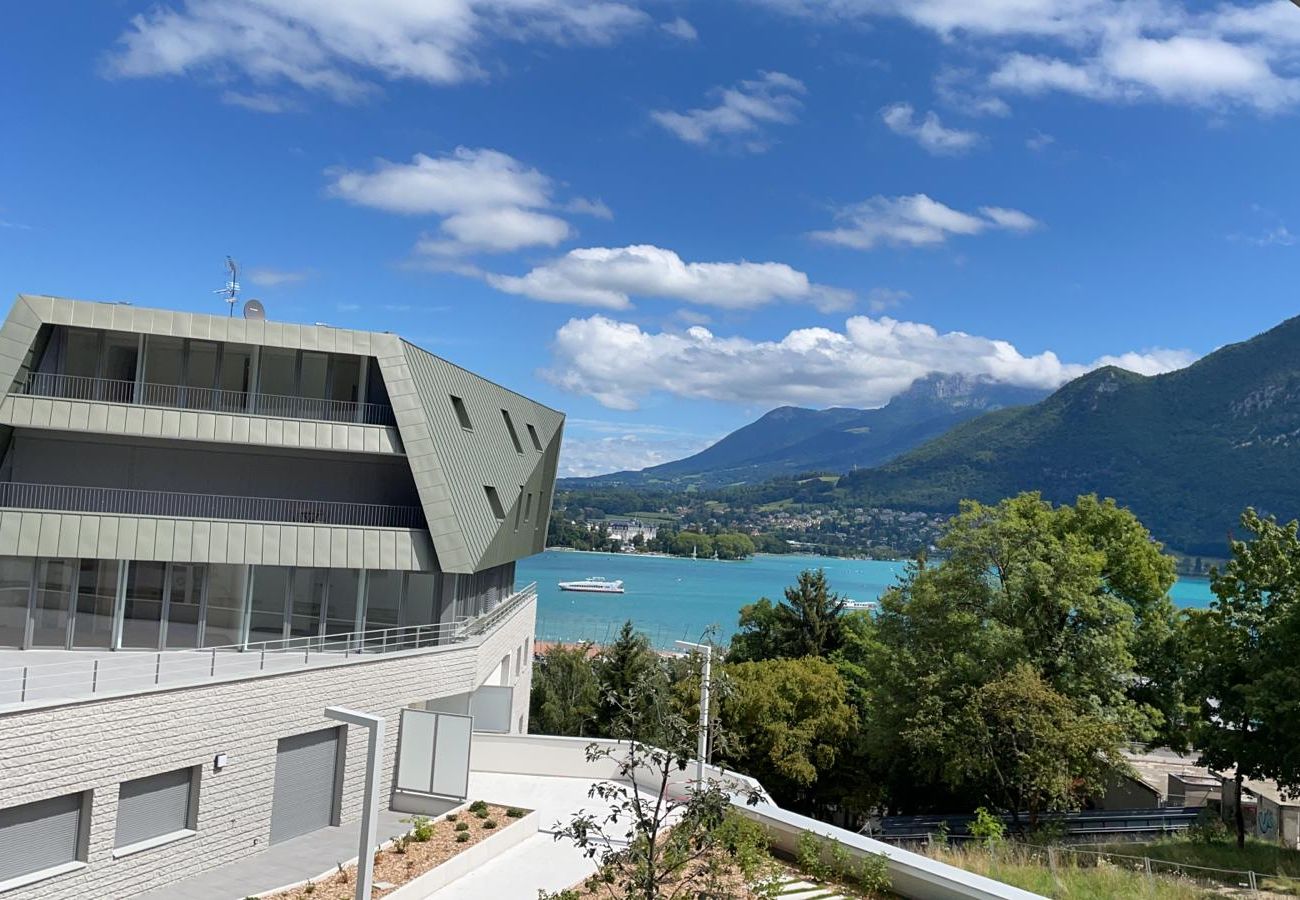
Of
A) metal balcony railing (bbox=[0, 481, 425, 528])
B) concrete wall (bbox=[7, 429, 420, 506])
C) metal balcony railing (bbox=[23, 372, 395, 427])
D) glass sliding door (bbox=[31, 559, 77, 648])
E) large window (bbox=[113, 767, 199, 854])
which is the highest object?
metal balcony railing (bbox=[23, 372, 395, 427])

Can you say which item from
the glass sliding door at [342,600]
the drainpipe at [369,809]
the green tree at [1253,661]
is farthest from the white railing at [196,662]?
the green tree at [1253,661]

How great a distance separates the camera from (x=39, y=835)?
1469 cm

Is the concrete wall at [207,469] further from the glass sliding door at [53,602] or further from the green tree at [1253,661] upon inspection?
the green tree at [1253,661]

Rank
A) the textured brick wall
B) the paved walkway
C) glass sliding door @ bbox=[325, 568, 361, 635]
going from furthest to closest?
glass sliding door @ bbox=[325, 568, 361, 635] → the paved walkway → the textured brick wall

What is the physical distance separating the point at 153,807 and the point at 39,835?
2.05 metres

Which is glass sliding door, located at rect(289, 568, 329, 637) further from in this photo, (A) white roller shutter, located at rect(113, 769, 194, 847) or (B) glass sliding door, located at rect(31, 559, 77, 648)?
(A) white roller shutter, located at rect(113, 769, 194, 847)

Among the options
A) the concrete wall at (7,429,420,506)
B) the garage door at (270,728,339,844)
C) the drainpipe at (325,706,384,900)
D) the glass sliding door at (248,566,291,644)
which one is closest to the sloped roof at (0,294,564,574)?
the concrete wall at (7,429,420,506)

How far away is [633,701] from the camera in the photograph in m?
11.6

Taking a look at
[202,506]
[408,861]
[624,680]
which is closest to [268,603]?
[202,506]

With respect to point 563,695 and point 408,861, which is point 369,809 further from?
point 563,695

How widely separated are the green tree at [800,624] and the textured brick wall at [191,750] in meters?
34.5

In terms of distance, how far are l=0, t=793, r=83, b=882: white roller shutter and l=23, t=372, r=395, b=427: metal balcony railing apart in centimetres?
1098

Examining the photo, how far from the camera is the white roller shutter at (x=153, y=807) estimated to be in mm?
16062

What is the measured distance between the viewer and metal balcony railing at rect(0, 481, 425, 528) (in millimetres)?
23156
